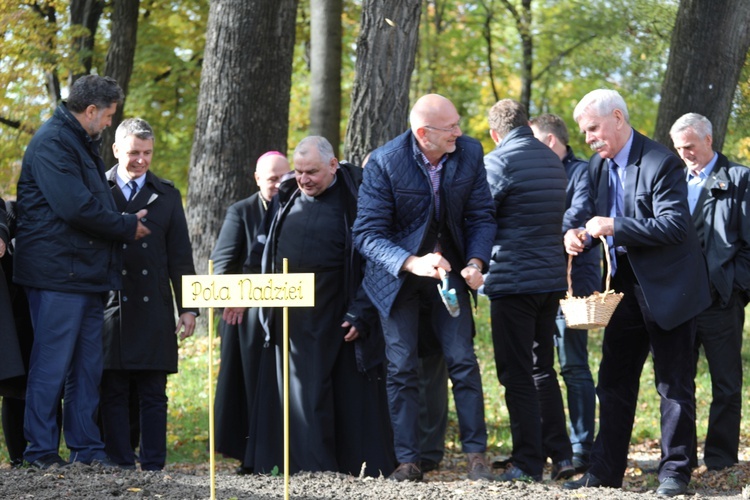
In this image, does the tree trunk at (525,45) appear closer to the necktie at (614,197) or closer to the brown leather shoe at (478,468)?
the necktie at (614,197)

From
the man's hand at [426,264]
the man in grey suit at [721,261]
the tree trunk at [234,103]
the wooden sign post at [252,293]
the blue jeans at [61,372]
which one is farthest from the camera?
the tree trunk at [234,103]

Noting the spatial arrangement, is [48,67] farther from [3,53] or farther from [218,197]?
[218,197]

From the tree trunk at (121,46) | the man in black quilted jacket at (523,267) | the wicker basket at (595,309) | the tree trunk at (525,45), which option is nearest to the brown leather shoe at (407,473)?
the man in black quilted jacket at (523,267)

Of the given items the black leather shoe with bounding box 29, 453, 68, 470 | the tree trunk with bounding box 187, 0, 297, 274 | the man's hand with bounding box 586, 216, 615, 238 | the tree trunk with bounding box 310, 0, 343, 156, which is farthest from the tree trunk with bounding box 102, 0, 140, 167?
the man's hand with bounding box 586, 216, 615, 238

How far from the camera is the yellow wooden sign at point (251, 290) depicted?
16.6 ft

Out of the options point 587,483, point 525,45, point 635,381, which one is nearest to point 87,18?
point 525,45

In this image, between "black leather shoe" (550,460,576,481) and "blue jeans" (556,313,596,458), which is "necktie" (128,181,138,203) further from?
"black leather shoe" (550,460,576,481)

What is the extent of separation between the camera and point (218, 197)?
13.0 metres

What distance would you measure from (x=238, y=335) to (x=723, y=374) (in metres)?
3.44

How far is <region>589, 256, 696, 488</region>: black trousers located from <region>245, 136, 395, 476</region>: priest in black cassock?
155cm

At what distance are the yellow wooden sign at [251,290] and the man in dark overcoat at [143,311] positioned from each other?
2.20 metres

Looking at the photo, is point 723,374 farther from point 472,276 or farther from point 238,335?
point 238,335

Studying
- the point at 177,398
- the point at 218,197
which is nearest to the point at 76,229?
the point at 177,398

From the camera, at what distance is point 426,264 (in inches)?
243
